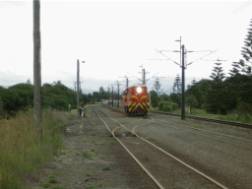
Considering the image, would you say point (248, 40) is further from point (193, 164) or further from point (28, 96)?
point (193, 164)

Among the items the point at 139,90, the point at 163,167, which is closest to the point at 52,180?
the point at 163,167

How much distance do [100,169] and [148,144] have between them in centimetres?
732

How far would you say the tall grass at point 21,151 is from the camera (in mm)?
9759

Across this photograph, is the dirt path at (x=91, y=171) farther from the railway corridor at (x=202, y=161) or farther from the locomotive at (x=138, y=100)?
the locomotive at (x=138, y=100)

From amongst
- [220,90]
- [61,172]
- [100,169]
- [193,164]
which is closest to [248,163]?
[193,164]

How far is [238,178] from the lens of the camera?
11.6 meters

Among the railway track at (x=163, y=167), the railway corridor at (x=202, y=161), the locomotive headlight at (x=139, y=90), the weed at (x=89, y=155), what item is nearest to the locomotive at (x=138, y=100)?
the locomotive headlight at (x=139, y=90)

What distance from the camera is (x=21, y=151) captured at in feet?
42.7

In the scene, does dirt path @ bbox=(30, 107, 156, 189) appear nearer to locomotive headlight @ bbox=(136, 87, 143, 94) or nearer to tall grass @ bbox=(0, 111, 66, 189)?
tall grass @ bbox=(0, 111, 66, 189)

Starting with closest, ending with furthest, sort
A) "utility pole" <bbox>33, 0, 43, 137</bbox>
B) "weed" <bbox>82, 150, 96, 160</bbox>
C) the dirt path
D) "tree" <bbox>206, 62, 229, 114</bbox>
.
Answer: the dirt path, "weed" <bbox>82, 150, 96, 160</bbox>, "utility pole" <bbox>33, 0, 43, 137</bbox>, "tree" <bbox>206, 62, 229, 114</bbox>

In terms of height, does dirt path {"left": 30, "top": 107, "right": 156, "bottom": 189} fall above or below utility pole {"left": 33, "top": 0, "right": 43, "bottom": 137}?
below

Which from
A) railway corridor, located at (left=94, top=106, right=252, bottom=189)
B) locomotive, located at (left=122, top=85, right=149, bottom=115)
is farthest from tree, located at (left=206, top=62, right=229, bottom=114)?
railway corridor, located at (left=94, top=106, right=252, bottom=189)

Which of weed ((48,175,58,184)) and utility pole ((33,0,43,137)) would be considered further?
utility pole ((33,0,43,137))

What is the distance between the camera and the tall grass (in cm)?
976
